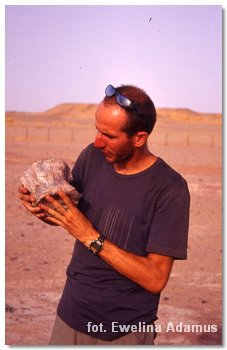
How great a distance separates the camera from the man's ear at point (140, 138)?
2918 millimetres

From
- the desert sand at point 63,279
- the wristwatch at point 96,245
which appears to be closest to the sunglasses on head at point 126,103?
the wristwatch at point 96,245

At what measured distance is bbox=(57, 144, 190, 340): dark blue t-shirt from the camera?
2820 millimetres

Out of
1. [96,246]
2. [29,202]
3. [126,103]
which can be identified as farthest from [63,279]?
[126,103]

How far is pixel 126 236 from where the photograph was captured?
2.90 m

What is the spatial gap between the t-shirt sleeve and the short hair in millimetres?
311

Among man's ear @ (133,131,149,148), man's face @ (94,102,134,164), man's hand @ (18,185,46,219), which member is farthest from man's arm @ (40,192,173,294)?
man's ear @ (133,131,149,148)

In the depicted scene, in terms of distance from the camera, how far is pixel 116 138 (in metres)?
2.89

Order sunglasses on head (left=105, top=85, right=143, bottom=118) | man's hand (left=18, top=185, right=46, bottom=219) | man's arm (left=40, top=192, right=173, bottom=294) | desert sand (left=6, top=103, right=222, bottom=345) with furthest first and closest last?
desert sand (left=6, top=103, right=222, bottom=345) → man's hand (left=18, top=185, right=46, bottom=219) → sunglasses on head (left=105, top=85, right=143, bottom=118) → man's arm (left=40, top=192, right=173, bottom=294)

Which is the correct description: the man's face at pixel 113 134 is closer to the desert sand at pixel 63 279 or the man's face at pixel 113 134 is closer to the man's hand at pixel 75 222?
the man's hand at pixel 75 222

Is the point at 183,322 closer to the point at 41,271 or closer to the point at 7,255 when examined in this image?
the point at 41,271

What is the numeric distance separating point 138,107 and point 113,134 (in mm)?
169

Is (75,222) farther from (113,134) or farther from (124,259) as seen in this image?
(113,134)

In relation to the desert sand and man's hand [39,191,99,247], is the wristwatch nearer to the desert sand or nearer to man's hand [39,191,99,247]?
man's hand [39,191,99,247]

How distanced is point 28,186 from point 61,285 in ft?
13.7
